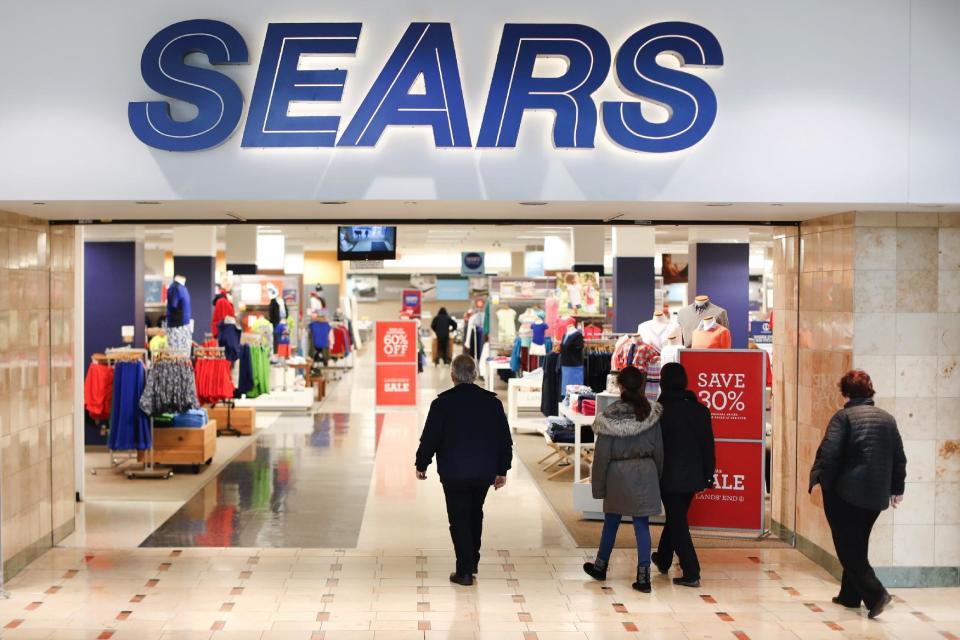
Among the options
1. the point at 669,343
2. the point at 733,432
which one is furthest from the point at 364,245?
the point at 733,432

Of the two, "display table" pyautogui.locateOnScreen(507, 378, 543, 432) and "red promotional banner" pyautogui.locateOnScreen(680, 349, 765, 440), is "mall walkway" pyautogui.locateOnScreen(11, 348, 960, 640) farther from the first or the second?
"display table" pyautogui.locateOnScreen(507, 378, 543, 432)

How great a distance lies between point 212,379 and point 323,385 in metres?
7.51

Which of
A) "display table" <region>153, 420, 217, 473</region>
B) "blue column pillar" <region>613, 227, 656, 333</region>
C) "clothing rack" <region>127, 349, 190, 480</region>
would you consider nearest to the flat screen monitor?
"blue column pillar" <region>613, 227, 656, 333</region>

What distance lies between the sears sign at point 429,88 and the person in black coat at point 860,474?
75.7 inches

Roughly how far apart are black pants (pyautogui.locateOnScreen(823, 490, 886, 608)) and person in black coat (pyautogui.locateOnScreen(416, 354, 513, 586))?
1.98 meters

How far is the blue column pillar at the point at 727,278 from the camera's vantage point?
12938mm

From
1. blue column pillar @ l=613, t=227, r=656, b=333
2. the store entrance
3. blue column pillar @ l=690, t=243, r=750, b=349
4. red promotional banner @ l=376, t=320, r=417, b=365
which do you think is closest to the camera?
the store entrance

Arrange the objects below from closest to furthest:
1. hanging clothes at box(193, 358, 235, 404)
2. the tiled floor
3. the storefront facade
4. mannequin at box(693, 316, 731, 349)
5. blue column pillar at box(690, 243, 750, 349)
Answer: the tiled floor < the storefront facade < mannequin at box(693, 316, 731, 349) < hanging clothes at box(193, 358, 235, 404) < blue column pillar at box(690, 243, 750, 349)

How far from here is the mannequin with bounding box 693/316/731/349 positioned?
8711 mm

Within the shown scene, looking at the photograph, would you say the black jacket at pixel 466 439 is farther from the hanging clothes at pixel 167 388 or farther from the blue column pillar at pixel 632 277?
the blue column pillar at pixel 632 277

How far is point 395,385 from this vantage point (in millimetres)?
16766

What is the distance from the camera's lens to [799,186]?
6.17 m

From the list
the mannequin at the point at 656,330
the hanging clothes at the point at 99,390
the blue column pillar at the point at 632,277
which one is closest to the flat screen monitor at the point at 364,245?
the blue column pillar at the point at 632,277

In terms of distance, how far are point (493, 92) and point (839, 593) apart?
3807 millimetres
